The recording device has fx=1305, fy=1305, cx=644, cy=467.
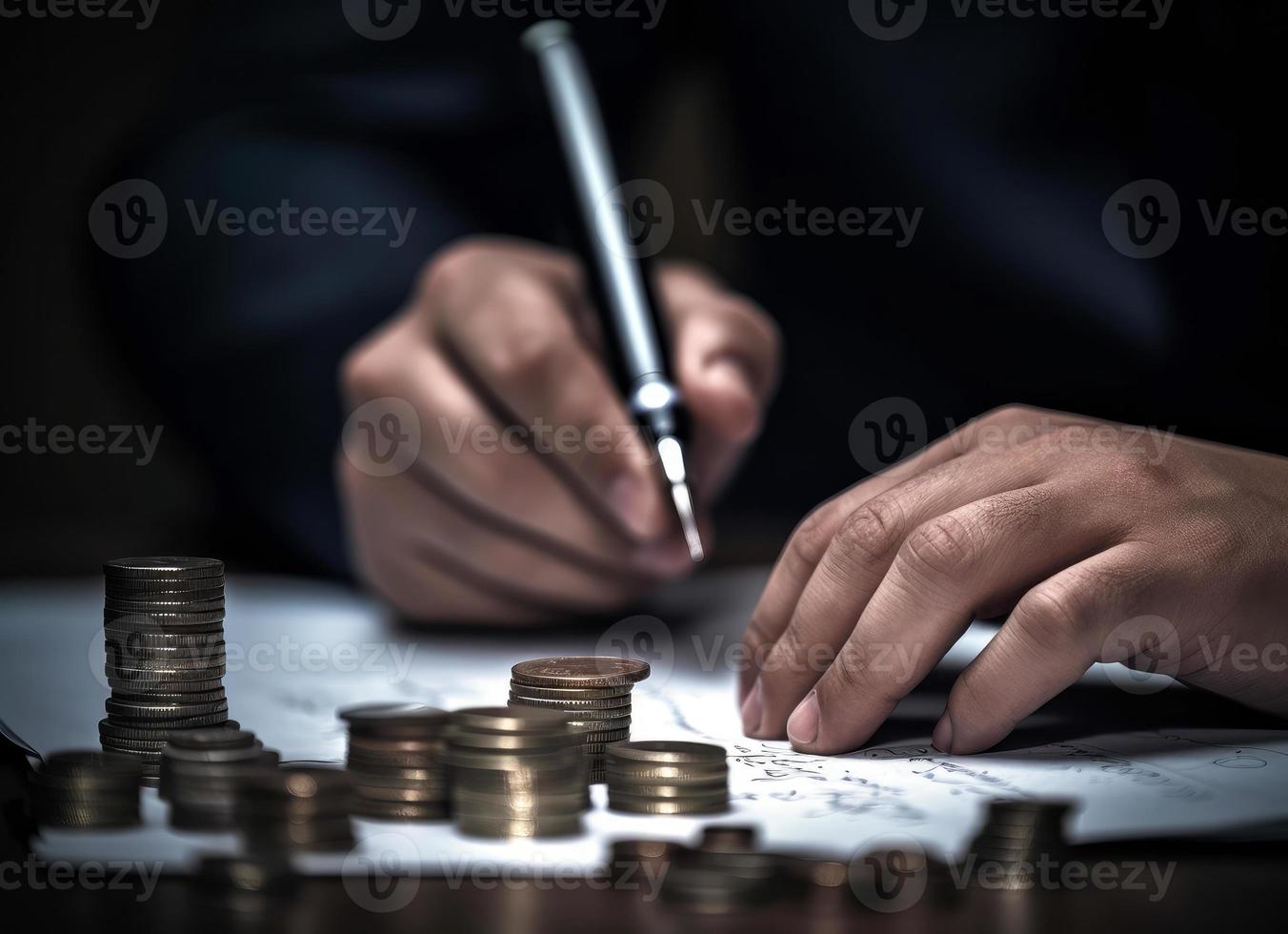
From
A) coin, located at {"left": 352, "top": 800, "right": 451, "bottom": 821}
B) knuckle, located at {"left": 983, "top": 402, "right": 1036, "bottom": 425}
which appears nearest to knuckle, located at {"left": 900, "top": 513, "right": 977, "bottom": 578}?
knuckle, located at {"left": 983, "top": 402, "right": 1036, "bottom": 425}

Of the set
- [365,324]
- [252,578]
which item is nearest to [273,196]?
[365,324]

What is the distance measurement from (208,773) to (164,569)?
303mm

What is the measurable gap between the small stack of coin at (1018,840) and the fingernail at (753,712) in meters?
0.36

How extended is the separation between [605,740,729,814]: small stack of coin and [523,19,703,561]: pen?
0.59 m

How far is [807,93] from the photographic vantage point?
2307 millimetres

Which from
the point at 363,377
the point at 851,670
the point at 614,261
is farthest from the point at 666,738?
the point at 363,377

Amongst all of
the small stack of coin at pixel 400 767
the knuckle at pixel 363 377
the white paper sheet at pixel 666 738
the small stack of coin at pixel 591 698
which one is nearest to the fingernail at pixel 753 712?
the white paper sheet at pixel 666 738

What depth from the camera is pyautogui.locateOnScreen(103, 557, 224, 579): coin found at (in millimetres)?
1133

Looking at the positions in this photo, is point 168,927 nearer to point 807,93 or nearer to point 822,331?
point 822,331

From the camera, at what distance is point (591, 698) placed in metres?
1.09

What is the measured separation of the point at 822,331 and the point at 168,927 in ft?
5.87

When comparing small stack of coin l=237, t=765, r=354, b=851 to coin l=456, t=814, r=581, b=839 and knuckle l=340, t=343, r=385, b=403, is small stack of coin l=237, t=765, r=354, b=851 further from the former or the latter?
knuckle l=340, t=343, r=385, b=403

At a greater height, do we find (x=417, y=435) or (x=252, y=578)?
(x=417, y=435)

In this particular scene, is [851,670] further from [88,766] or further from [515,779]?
[88,766]
